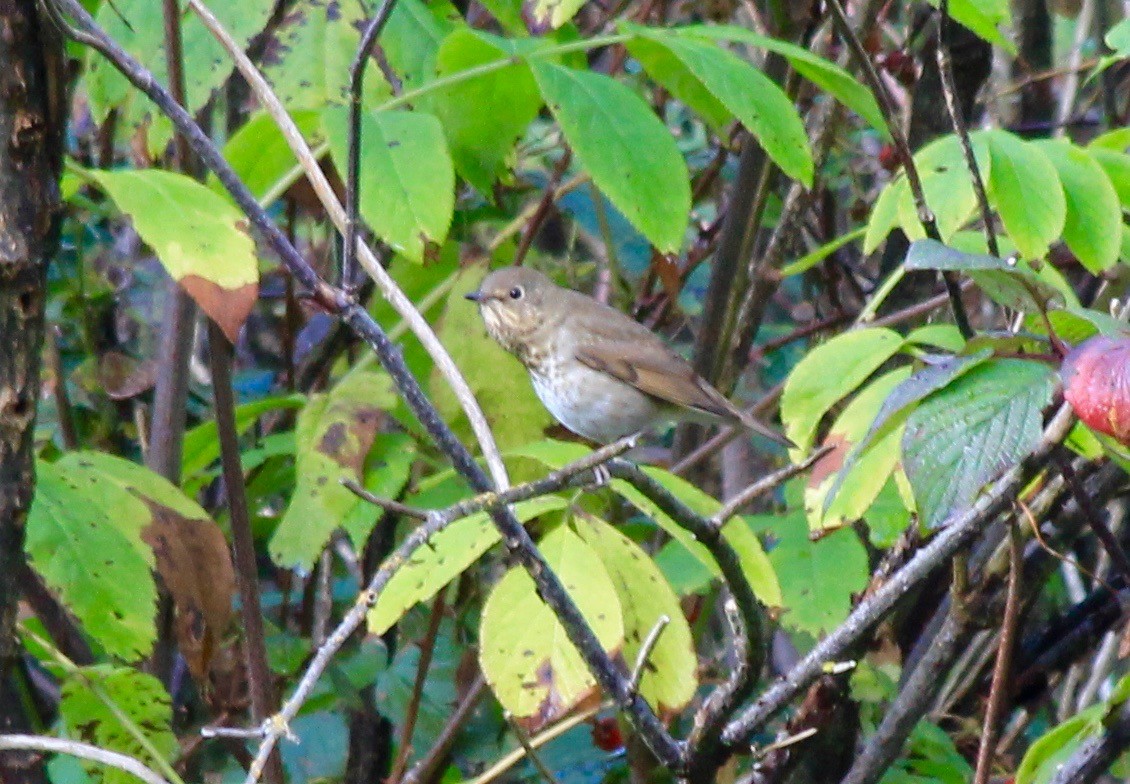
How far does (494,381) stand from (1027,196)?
3.99 ft

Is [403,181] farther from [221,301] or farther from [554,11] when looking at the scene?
[554,11]

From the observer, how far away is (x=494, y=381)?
9.75ft

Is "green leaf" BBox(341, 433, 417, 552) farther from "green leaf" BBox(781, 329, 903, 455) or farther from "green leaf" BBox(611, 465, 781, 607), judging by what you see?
"green leaf" BBox(781, 329, 903, 455)

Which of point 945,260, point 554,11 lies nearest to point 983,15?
point 554,11

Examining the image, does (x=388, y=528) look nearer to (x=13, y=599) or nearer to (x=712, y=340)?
(x=712, y=340)

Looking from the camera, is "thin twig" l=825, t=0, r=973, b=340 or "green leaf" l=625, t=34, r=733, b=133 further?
"green leaf" l=625, t=34, r=733, b=133

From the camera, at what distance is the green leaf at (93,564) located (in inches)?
82.1

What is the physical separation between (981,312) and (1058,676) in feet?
3.88

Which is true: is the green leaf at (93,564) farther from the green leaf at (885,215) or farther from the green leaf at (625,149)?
the green leaf at (885,215)

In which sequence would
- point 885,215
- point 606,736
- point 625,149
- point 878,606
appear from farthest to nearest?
point 606,736 < point 885,215 < point 625,149 < point 878,606

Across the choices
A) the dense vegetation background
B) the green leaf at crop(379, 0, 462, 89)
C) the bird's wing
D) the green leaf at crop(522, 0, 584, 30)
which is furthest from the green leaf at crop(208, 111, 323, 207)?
the bird's wing

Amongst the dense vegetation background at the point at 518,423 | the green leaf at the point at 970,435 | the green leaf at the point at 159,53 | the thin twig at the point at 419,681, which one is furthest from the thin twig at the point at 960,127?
the thin twig at the point at 419,681

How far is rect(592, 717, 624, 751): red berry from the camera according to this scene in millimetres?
3211

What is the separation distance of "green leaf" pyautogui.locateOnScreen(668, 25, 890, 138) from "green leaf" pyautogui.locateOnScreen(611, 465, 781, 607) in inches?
25.7
